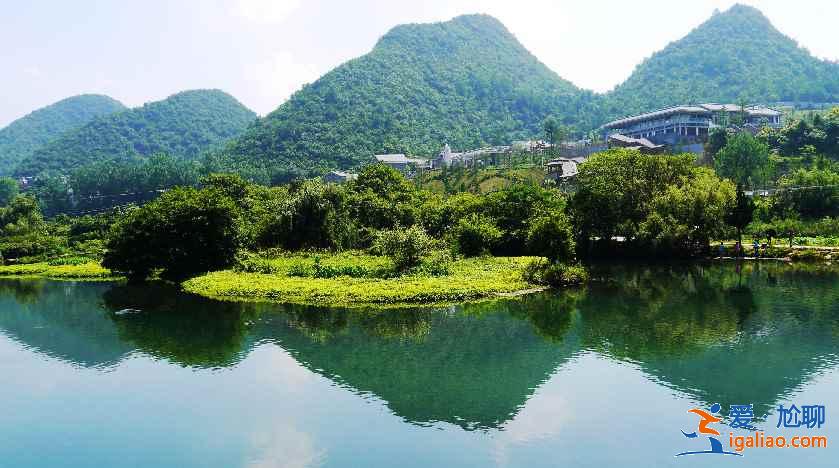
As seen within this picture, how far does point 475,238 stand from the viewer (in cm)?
4378

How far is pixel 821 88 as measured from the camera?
14312 centimetres

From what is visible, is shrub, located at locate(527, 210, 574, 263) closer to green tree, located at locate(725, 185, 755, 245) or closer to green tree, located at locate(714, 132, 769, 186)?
green tree, located at locate(725, 185, 755, 245)

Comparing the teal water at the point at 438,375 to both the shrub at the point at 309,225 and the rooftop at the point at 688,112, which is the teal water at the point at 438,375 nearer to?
the shrub at the point at 309,225

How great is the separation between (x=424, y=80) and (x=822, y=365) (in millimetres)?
167988

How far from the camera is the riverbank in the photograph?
1914 inches

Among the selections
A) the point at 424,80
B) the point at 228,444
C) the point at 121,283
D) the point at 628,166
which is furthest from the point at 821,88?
the point at 228,444

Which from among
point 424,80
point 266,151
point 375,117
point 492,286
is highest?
point 424,80

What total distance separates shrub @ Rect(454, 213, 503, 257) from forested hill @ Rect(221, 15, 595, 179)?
2801 inches

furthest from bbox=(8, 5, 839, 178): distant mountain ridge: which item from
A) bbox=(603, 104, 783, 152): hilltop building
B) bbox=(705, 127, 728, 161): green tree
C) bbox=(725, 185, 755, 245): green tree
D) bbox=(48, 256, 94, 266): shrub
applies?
bbox=(725, 185, 755, 245): green tree

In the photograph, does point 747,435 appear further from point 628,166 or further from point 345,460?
point 628,166

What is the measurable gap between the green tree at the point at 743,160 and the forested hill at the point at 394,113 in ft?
223

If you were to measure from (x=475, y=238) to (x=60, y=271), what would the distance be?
35.2 m

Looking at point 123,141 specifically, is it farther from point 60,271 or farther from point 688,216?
point 688,216

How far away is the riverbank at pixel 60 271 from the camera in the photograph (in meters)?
48.6
